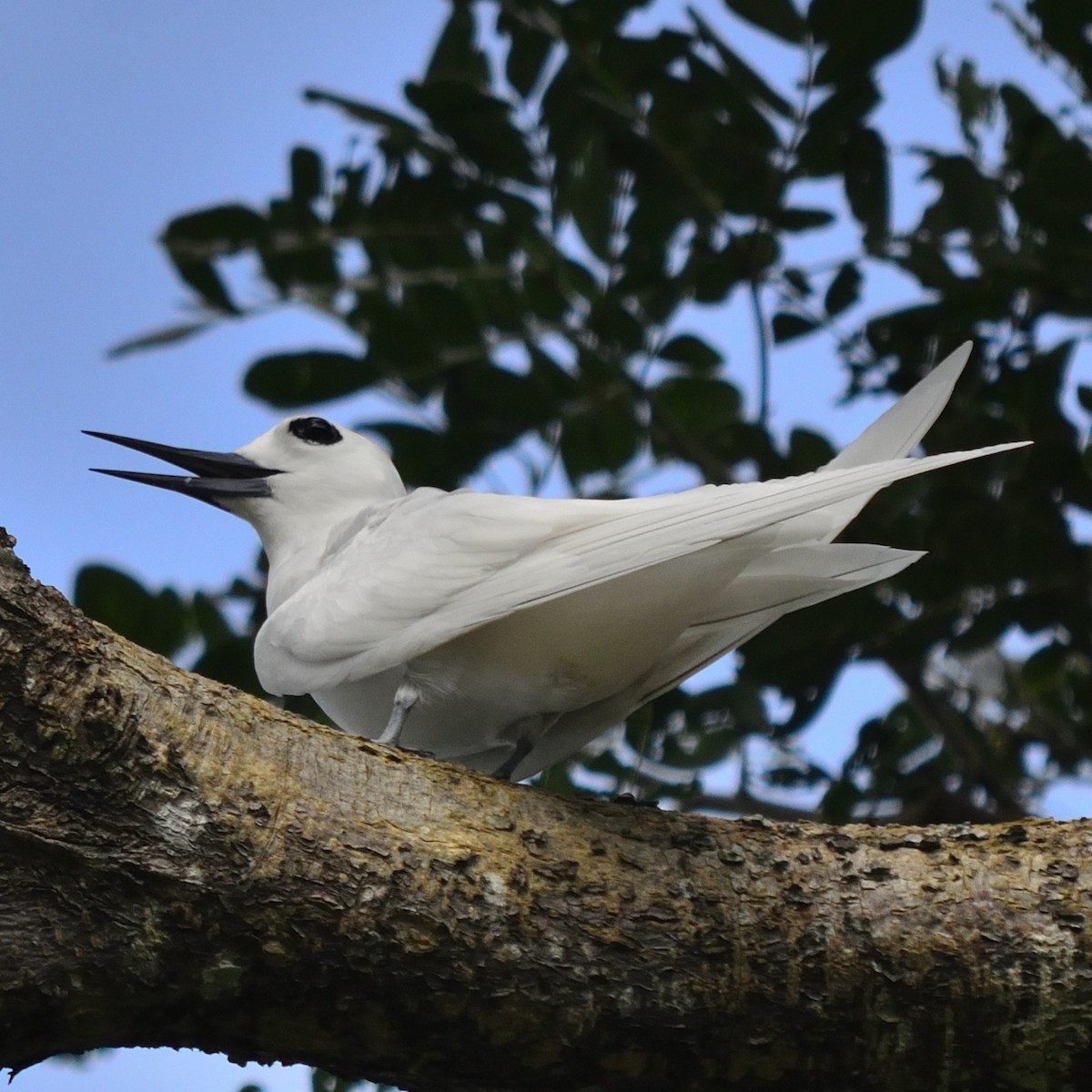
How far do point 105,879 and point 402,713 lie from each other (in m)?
0.94

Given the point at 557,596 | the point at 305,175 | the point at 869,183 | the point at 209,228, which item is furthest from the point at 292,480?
the point at 869,183

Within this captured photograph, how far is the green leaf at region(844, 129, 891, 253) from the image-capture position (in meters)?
4.21

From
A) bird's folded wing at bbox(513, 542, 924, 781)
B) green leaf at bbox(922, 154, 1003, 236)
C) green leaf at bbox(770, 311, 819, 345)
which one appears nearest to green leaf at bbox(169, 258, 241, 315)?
green leaf at bbox(770, 311, 819, 345)

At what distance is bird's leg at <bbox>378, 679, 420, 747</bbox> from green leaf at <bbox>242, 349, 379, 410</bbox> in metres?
1.53

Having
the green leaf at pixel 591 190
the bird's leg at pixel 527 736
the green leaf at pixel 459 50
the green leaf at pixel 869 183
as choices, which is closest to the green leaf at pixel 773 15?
the green leaf at pixel 869 183

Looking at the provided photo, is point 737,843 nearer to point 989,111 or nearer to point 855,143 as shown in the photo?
point 855,143

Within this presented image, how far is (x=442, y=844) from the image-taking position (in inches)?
102

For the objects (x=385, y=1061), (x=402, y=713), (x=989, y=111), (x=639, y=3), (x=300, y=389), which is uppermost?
(x=989, y=111)

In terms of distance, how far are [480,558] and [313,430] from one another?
1194 millimetres

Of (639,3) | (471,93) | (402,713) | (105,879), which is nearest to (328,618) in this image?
(402,713)

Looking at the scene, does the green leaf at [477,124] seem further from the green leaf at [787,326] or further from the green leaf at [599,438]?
the green leaf at [787,326]

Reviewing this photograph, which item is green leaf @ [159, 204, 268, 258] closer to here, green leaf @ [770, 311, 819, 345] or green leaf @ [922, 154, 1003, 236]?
green leaf @ [770, 311, 819, 345]

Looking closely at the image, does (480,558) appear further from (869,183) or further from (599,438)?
(869,183)

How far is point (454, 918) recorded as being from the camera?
249 centimetres
